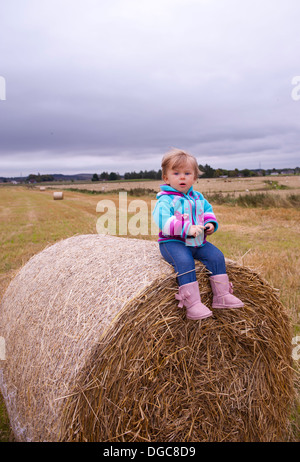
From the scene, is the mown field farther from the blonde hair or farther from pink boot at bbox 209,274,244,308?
the blonde hair

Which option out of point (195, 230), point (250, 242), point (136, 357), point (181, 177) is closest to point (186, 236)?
point (195, 230)

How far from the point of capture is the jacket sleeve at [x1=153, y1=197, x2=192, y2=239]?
112 inches

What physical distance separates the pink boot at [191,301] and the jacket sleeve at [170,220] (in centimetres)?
42

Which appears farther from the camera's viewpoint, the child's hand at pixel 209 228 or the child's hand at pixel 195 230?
the child's hand at pixel 209 228

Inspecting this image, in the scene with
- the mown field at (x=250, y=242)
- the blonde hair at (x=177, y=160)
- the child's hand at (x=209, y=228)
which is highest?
the blonde hair at (x=177, y=160)

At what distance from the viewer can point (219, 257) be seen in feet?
9.83

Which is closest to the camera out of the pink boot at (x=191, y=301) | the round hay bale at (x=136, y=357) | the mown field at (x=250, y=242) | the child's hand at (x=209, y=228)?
the round hay bale at (x=136, y=357)

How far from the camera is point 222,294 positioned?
116 inches

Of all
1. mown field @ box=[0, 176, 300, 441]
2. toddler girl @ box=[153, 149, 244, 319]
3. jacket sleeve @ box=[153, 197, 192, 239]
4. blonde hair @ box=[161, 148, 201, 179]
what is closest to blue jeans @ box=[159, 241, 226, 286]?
toddler girl @ box=[153, 149, 244, 319]

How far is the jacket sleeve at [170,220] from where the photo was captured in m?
2.85

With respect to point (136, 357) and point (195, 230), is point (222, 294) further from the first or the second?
point (136, 357)

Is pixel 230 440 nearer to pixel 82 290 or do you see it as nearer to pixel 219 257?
pixel 219 257

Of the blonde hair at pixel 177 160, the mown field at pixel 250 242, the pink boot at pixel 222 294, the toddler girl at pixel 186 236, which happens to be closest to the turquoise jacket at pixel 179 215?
the toddler girl at pixel 186 236

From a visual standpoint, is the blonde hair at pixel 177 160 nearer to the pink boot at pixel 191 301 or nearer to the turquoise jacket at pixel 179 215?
the turquoise jacket at pixel 179 215
